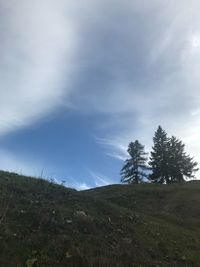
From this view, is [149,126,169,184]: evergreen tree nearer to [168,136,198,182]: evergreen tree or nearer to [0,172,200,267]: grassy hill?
[168,136,198,182]: evergreen tree

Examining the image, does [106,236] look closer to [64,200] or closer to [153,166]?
[64,200]

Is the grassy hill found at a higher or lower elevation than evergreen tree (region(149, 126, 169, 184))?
lower

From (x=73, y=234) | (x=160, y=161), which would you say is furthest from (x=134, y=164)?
(x=73, y=234)

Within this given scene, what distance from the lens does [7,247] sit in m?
11.3

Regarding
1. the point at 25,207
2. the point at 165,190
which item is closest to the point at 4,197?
the point at 25,207

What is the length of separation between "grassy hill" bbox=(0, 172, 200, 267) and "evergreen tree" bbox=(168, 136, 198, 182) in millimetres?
34591

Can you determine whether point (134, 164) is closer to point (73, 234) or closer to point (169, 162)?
point (169, 162)

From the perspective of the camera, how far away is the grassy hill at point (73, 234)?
1161 centimetres

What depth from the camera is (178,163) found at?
5453cm

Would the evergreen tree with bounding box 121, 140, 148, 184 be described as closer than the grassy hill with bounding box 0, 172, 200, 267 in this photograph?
No

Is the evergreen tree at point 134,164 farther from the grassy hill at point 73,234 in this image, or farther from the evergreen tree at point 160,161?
the grassy hill at point 73,234

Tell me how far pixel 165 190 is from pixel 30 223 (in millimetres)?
26759

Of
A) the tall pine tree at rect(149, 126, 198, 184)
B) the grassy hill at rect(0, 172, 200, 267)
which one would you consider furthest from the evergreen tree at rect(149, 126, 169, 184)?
the grassy hill at rect(0, 172, 200, 267)

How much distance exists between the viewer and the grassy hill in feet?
38.1
